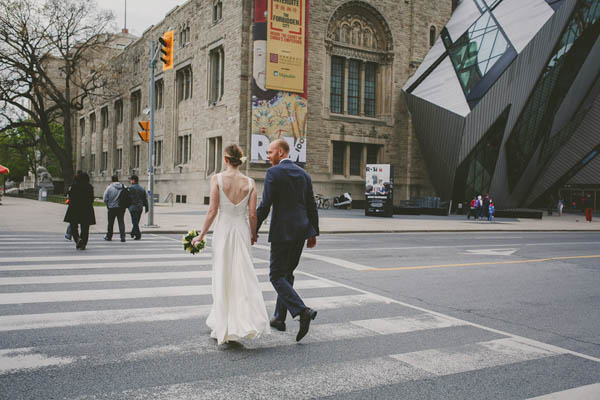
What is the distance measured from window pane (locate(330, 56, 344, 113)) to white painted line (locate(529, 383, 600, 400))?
35897 millimetres

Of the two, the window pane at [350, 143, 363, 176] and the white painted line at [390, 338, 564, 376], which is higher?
the window pane at [350, 143, 363, 176]

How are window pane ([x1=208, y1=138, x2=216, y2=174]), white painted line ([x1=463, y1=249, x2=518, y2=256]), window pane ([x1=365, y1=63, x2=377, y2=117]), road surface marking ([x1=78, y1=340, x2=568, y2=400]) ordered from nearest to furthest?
road surface marking ([x1=78, y1=340, x2=568, y2=400]) < white painted line ([x1=463, y1=249, x2=518, y2=256]) < window pane ([x1=208, y1=138, x2=216, y2=174]) < window pane ([x1=365, y1=63, x2=377, y2=117])

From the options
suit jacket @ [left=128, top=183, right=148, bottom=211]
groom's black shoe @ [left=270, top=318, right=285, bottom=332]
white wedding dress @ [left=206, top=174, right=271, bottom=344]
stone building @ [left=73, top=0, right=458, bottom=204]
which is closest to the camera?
white wedding dress @ [left=206, top=174, right=271, bottom=344]

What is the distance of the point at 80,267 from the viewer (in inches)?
347

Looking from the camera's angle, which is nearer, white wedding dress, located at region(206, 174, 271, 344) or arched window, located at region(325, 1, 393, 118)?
white wedding dress, located at region(206, 174, 271, 344)

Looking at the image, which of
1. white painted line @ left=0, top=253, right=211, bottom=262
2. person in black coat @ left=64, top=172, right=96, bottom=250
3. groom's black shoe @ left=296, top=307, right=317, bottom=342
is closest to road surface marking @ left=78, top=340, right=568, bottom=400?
groom's black shoe @ left=296, top=307, right=317, bottom=342

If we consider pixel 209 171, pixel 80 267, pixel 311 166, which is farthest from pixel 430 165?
pixel 80 267

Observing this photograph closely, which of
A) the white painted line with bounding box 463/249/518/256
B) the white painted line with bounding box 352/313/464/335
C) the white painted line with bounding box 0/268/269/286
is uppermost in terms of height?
the white painted line with bounding box 0/268/269/286

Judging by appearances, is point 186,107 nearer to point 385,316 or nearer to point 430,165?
point 430,165

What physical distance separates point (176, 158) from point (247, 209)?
4005 centimetres

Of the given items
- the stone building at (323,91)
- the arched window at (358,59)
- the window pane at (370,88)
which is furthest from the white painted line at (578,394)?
the window pane at (370,88)

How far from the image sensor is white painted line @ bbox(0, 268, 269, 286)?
7396 mm

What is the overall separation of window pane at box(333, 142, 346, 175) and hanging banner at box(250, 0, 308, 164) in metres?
5.83

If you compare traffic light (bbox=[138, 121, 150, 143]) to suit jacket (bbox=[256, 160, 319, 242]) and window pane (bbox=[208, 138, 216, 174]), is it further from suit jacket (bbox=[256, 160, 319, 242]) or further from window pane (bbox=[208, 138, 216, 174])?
window pane (bbox=[208, 138, 216, 174])
